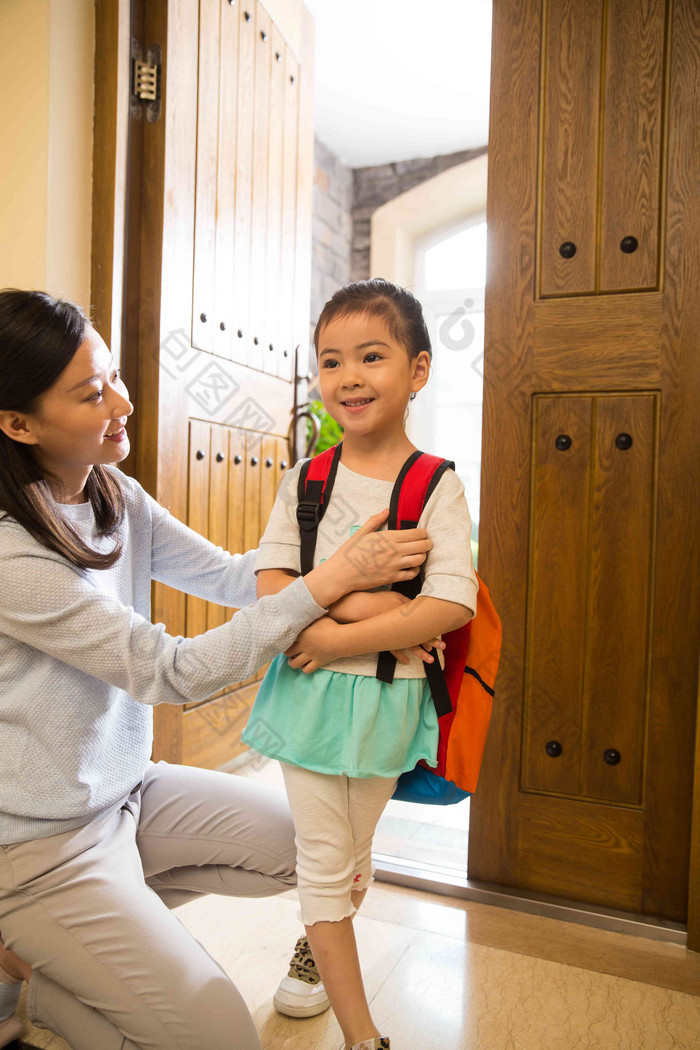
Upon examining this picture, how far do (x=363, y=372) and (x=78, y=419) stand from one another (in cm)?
41

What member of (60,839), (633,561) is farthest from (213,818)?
(633,561)

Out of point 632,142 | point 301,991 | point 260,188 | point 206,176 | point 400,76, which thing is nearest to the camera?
point 301,991

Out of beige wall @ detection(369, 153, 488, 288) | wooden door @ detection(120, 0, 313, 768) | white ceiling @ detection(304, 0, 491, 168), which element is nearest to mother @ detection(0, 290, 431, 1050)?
wooden door @ detection(120, 0, 313, 768)

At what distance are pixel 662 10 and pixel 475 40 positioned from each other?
1.86 metres

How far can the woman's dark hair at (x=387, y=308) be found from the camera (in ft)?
3.49

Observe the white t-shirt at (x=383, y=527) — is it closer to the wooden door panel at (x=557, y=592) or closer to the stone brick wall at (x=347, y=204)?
the wooden door panel at (x=557, y=592)

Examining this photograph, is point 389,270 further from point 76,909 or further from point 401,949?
point 76,909

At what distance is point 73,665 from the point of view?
0.99 m

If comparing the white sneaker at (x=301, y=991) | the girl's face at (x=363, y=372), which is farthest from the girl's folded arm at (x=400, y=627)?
the white sneaker at (x=301, y=991)

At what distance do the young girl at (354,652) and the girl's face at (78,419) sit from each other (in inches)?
10.8

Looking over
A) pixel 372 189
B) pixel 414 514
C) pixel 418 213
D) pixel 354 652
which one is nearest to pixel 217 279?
pixel 414 514

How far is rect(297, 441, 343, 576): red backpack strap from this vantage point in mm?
1085

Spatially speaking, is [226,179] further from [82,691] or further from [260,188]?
[82,691]

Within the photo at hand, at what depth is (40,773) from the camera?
0.98 m
